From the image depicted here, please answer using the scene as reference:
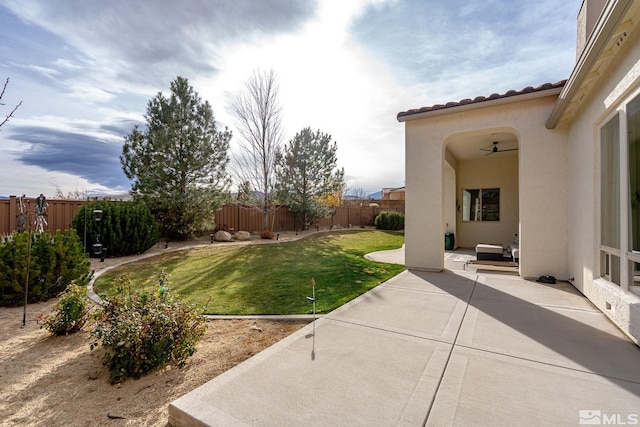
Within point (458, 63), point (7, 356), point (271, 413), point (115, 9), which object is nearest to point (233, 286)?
point (7, 356)

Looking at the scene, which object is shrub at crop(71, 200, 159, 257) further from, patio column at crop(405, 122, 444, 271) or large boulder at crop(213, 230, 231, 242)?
patio column at crop(405, 122, 444, 271)

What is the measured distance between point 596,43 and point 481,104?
2967 mm

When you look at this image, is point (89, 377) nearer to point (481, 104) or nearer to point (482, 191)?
point (481, 104)

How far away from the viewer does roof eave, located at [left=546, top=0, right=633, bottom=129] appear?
9.20 ft

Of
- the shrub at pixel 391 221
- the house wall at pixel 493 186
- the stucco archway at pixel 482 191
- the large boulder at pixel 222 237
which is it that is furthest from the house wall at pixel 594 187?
the shrub at pixel 391 221

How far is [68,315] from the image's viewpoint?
366 cm

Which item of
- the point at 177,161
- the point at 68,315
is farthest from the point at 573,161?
the point at 177,161

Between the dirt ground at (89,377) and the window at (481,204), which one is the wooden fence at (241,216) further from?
the window at (481,204)

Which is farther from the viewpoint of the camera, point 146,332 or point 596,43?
point 596,43

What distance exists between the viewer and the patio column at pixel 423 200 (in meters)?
6.84

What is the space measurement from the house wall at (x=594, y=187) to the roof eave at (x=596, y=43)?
0.25 m

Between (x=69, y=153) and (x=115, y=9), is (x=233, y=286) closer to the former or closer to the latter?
(x=115, y=9)

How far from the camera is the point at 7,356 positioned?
322 centimetres

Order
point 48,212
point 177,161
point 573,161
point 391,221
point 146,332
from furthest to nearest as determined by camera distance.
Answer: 1. point 391,221
2. point 177,161
3. point 48,212
4. point 573,161
5. point 146,332
